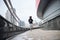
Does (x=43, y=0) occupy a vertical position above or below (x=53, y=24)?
above

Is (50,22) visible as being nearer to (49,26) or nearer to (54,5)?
(49,26)

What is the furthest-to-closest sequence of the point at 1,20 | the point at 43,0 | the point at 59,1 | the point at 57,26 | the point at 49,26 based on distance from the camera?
the point at 43,0, the point at 59,1, the point at 49,26, the point at 57,26, the point at 1,20

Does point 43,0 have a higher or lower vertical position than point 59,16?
higher

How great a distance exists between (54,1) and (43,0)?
1.87 metres

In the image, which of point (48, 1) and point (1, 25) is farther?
point (48, 1)

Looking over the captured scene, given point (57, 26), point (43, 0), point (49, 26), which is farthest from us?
point (43, 0)

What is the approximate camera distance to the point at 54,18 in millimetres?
16062

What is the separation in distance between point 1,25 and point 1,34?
294mm

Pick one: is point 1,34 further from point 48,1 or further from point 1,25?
point 48,1

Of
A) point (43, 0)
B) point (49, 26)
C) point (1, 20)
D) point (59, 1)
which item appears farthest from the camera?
point (43, 0)

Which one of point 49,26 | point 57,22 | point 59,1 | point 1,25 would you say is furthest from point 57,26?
point 1,25

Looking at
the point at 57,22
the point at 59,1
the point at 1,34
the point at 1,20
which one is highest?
the point at 59,1

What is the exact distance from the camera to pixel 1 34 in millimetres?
4910

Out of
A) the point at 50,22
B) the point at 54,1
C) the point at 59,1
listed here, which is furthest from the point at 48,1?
the point at 50,22
